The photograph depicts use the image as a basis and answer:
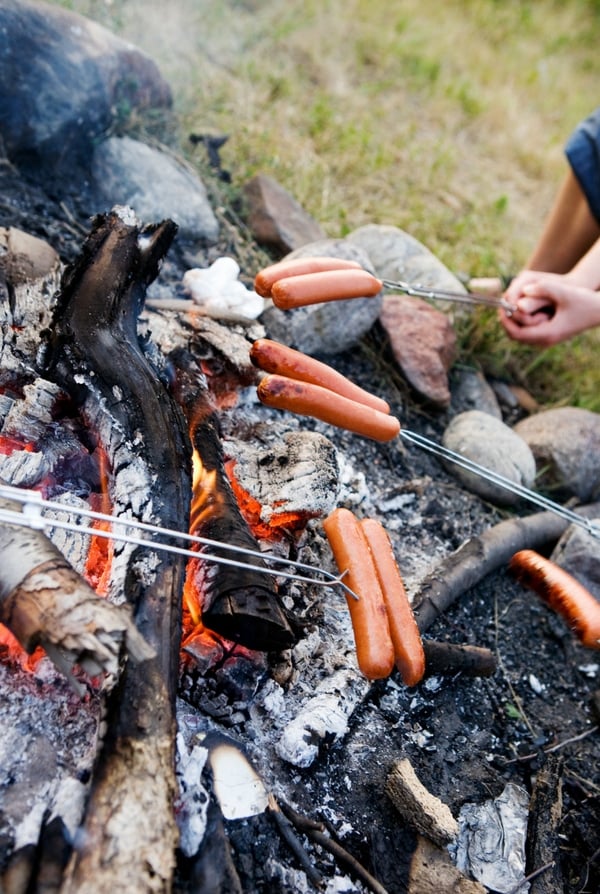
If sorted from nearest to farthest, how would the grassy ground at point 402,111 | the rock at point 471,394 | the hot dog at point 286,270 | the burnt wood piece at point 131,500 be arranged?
the burnt wood piece at point 131,500 < the hot dog at point 286,270 < the rock at point 471,394 < the grassy ground at point 402,111

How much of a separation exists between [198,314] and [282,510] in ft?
3.43

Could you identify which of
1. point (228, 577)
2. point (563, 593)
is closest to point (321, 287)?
point (228, 577)

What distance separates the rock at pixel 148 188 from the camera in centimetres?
358

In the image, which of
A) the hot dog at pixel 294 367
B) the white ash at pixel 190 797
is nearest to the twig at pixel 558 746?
the white ash at pixel 190 797

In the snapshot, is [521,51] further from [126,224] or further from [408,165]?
[126,224]

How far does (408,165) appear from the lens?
Result: 5.67 m

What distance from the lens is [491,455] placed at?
334cm

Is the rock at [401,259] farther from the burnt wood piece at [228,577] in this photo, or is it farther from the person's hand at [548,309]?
the burnt wood piece at [228,577]

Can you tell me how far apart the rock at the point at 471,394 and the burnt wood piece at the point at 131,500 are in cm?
194

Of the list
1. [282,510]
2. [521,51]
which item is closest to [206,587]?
[282,510]

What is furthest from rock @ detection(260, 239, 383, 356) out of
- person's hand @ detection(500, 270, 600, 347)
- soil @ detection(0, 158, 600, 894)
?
person's hand @ detection(500, 270, 600, 347)

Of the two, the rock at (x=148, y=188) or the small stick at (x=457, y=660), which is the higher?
the rock at (x=148, y=188)

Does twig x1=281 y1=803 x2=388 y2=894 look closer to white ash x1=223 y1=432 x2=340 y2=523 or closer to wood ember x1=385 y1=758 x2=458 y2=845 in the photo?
wood ember x1=385 y1=758 x2=458 y2=845


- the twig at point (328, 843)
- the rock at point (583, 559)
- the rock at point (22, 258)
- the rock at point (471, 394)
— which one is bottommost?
the twig at point (328, 843)
